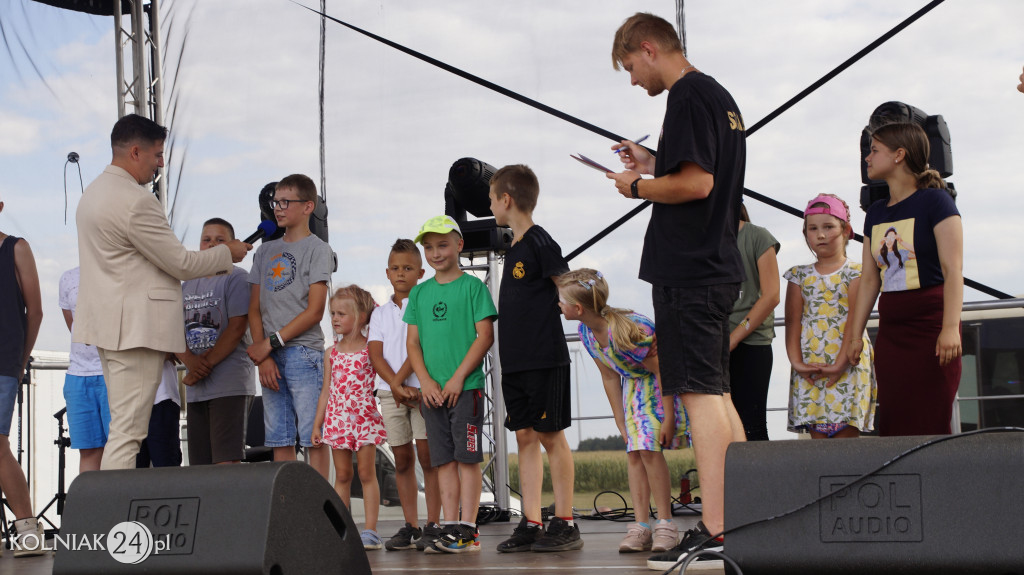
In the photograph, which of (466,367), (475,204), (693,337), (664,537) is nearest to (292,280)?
(466,367)

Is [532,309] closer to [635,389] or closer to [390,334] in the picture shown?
[635,389]

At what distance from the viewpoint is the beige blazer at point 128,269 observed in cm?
278

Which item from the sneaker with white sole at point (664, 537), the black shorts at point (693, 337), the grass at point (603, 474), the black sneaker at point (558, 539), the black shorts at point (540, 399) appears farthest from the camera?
the grass at point (603, 474)

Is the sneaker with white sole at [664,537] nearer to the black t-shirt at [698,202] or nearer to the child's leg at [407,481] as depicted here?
the black t-shirt at [698,202]

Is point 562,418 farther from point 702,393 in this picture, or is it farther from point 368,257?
point 368,257

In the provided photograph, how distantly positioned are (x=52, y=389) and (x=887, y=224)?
20.5ft

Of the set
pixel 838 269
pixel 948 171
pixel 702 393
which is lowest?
pixel 702 393

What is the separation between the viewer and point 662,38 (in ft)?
7.62

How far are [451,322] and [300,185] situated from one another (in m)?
0.78

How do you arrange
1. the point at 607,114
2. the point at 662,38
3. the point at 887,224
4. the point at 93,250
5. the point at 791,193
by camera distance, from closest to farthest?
the point at 662,38, the point at 887,224, the point at 93,250, the point at 791,193, the point at 607,114

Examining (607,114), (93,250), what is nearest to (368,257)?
(607,114)

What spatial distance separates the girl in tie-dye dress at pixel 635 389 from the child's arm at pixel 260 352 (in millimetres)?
1093

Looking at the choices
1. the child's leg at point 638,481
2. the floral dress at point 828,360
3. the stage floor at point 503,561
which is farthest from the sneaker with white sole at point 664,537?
the floral dress at point 828,360

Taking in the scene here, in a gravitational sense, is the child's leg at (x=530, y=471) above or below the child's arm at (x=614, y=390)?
below
